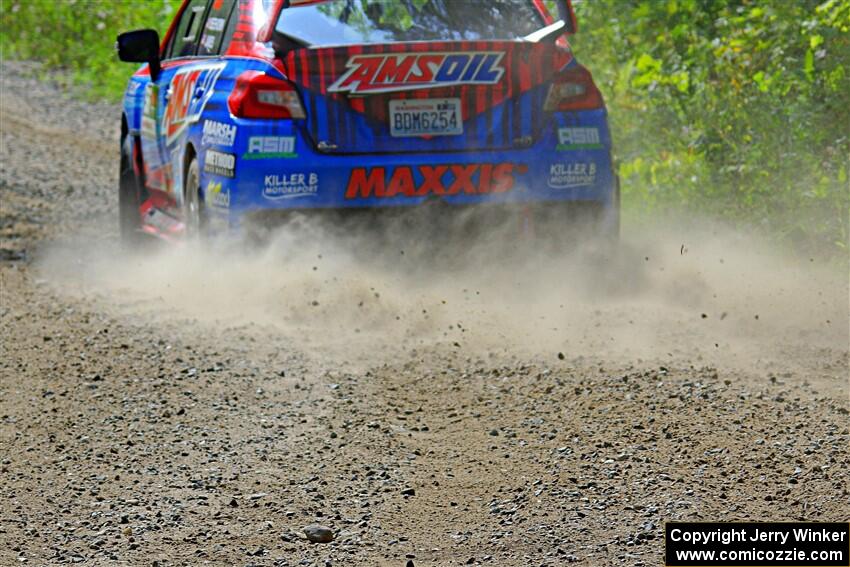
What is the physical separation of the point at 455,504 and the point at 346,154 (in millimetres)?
3065

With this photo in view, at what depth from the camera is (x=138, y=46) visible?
9.33m

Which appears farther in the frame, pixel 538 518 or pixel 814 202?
pixel 814 202

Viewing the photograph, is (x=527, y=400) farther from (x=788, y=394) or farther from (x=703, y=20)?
(x=703, y=20)

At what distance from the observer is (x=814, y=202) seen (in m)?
9.09

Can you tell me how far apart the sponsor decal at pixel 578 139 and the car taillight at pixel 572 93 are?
121 mm

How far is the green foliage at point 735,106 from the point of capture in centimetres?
921

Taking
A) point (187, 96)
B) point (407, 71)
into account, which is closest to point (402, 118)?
point (407, 71)

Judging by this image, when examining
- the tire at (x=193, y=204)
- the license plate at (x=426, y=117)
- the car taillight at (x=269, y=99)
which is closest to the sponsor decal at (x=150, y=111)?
the tire at (x=193, y=204)

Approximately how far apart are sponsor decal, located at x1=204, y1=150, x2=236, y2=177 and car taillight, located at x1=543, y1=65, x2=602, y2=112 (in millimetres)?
1643

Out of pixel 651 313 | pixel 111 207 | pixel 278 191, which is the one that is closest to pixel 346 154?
pixel 278 191

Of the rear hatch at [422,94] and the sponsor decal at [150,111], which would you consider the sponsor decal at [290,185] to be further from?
the sponsor decal at [150,111]

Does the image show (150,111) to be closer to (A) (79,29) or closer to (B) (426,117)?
(B) (426,117)

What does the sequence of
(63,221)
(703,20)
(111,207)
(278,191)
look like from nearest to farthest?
(278,191) → (703,20) → (63,221) → (111,207)

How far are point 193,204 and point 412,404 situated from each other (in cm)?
262
